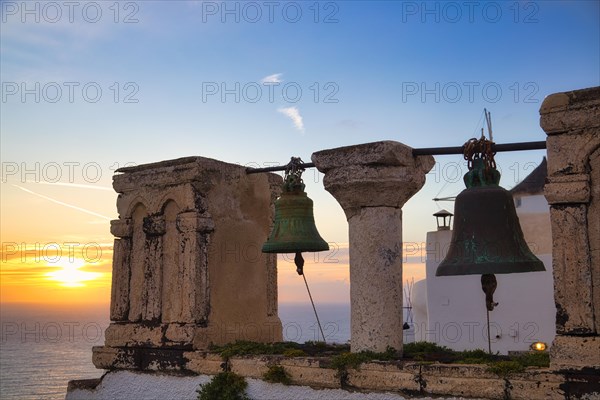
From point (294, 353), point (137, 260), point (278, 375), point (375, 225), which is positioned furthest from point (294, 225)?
point (137, 260)

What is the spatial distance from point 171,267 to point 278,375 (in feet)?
5.95

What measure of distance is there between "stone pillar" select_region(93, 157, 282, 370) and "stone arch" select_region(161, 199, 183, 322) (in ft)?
0.03

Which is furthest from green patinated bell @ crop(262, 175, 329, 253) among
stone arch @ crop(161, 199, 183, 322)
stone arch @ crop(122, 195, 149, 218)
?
stone arch @ crop(122, 195, 149, 218)

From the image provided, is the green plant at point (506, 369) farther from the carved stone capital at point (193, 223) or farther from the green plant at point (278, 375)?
the carved stone capital at point (193, 223)

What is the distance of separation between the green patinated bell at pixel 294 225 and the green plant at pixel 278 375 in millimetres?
1106

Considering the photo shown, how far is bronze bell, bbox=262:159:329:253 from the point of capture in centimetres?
641

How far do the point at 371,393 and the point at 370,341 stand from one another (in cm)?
52

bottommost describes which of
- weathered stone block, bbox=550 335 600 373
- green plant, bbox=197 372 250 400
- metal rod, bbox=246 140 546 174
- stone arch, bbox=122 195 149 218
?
green plant, bbox=197 372 250 400

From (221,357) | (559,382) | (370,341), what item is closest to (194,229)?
(221,357)

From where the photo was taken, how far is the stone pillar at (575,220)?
4.79 m

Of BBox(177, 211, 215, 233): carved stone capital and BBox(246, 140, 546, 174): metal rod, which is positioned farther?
BBox(177, 211, 215, 233): carved stone capital

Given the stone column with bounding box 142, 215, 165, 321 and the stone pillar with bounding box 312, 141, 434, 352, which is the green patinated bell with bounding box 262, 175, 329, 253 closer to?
the stone pillar with bounding box 312, 141, 434, 352

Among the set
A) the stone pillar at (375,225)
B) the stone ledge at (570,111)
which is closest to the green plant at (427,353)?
the stone pillar at (375,225)

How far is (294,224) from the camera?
6.49 metres
